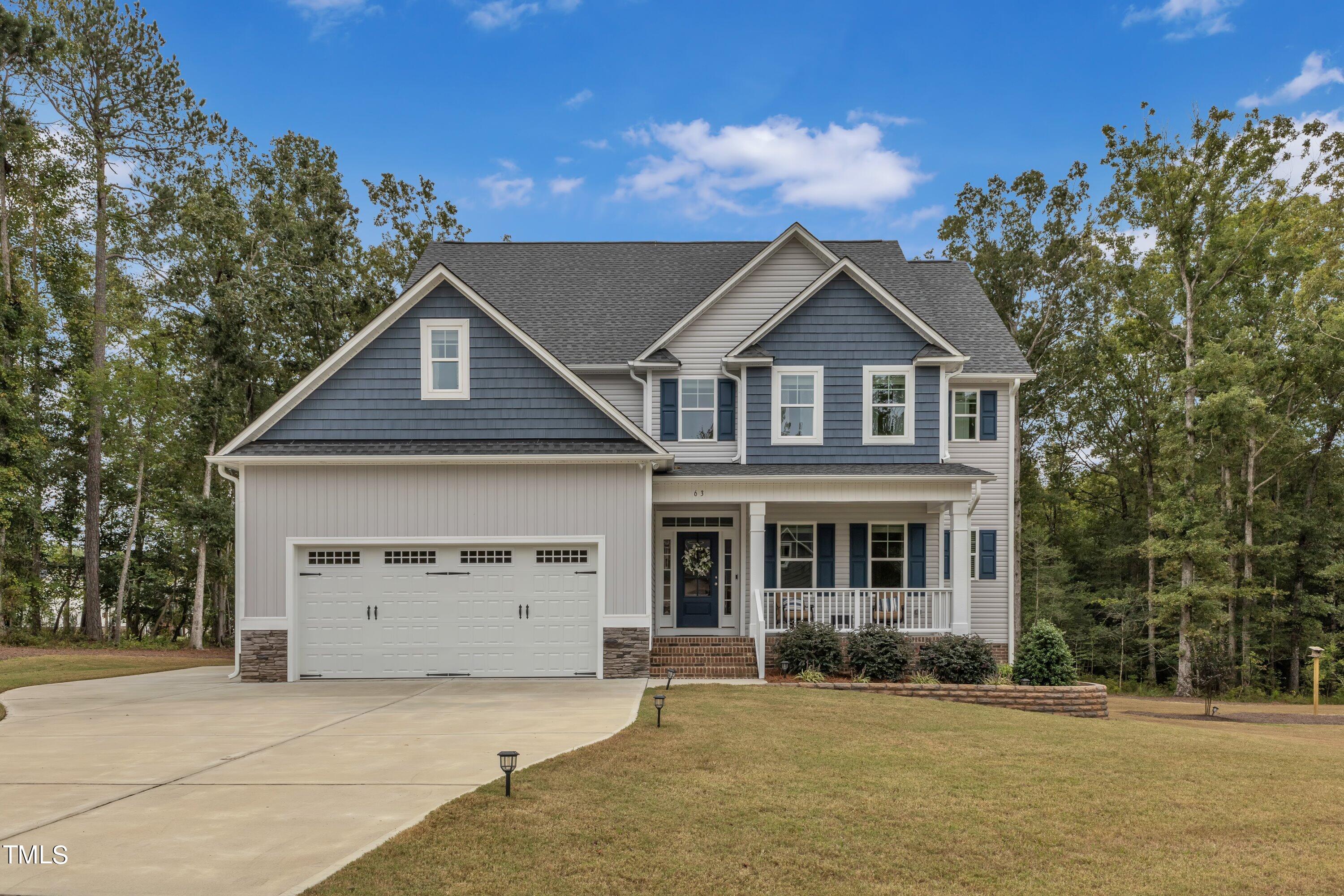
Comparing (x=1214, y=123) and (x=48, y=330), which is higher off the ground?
(x=1214, y=123)

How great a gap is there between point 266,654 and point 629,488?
700 cm

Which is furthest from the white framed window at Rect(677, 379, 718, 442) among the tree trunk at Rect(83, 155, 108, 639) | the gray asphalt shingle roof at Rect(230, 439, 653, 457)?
the tree trunk at Rect(83, 155, 108, 639)

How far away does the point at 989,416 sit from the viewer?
18984 millimetres

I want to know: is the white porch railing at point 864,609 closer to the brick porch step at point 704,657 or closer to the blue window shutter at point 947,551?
the brick porch step at point 704,657

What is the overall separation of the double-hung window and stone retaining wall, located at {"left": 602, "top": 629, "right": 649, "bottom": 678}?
489 cm

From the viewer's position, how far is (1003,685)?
13.8m

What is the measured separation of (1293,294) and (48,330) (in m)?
39.3

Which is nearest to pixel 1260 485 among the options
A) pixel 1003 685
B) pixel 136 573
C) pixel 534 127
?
pixel 1003 685

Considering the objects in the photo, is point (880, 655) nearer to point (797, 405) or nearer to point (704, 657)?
point (704, 657)

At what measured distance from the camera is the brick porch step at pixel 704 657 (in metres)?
15.0

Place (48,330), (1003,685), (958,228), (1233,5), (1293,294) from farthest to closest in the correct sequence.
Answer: (958,228), (48,330), (1293,294), (1233,5), (1003,685)

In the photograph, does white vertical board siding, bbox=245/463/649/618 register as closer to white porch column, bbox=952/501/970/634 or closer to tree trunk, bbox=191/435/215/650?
white porch column, bbox=952/501/970/634

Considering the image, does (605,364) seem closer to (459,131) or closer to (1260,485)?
(459,131)

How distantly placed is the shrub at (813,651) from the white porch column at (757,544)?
4.32 feet
